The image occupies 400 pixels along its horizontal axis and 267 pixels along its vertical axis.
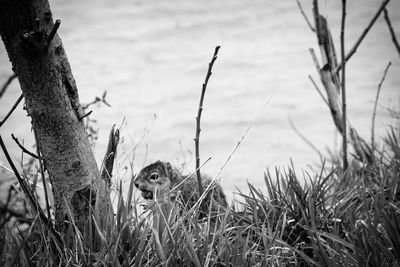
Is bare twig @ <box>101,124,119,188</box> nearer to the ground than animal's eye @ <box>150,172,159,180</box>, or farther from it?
farther from it

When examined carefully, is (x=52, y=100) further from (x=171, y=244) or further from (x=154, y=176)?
(x=154, y=176)

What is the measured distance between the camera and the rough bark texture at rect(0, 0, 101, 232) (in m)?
1.88

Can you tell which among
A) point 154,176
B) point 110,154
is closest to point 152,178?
point 154,176

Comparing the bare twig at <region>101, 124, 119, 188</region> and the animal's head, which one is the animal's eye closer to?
the animal's head

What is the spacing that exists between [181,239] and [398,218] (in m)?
0.93

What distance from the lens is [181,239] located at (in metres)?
2.18

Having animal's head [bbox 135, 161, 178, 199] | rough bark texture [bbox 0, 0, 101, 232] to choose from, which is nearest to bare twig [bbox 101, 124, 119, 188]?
rough bark texture [bbox 0, 0, 101, 232]

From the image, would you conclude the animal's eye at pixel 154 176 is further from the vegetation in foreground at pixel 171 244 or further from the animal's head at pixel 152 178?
the vegetation in foreground at pixel 171 244

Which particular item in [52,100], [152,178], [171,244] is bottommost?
A: [171,244]

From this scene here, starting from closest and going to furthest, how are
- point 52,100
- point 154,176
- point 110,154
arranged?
point 52,100, point 110,154, point 154,176

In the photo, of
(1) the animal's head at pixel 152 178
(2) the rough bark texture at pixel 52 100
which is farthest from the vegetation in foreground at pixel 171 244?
(1) the animal's head at pixel 152 178

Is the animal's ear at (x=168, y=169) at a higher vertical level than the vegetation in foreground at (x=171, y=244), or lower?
higher

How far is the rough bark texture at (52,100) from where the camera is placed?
6.16 feet

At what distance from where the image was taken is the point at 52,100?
1.98 m
